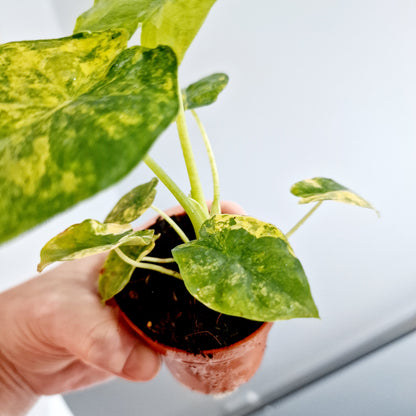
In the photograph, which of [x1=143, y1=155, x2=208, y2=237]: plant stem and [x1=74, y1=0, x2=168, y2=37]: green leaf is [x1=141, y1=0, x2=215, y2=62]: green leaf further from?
[x1=143, y1=155, x2=208, y2=237]: plant stem

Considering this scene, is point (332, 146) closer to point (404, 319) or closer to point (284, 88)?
point (284, 88)

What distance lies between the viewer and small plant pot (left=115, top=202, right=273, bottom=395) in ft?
1.85

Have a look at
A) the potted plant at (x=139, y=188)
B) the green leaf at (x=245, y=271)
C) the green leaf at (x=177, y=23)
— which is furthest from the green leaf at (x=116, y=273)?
the green leaf at (x=177, y=23)

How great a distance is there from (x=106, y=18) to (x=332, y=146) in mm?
688

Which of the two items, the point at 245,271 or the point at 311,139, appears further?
the point at 311,139

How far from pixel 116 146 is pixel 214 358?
42cm

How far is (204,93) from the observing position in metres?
0.63

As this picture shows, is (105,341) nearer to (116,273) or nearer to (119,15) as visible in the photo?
(116,273)

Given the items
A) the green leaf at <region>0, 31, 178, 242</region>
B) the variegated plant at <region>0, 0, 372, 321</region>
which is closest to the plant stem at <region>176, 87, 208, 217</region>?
the variegated plant at <region>0, 0, 372, 321</region>

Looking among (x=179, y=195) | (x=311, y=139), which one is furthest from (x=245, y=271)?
(x=311, y=139)

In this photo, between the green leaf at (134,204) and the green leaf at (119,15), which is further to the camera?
the green leaf at (134,204)

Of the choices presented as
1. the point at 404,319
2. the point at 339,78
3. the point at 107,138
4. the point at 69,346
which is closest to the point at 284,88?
the point at 339,78

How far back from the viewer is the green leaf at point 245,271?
0.37m

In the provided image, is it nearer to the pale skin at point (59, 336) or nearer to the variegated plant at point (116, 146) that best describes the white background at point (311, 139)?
the pale skin at point (59, 336)
